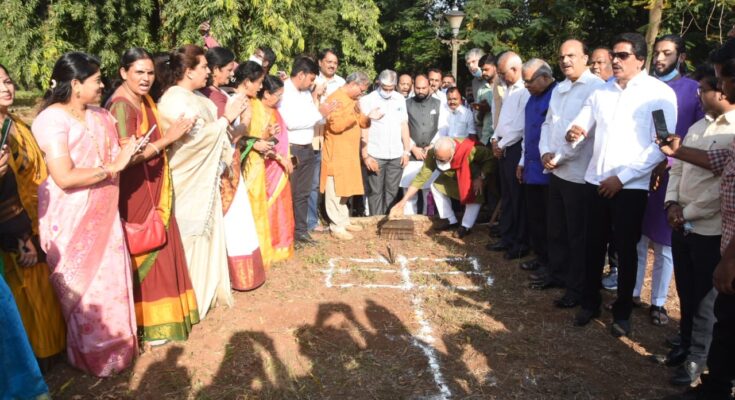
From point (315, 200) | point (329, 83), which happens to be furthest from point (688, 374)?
point (329, 83)

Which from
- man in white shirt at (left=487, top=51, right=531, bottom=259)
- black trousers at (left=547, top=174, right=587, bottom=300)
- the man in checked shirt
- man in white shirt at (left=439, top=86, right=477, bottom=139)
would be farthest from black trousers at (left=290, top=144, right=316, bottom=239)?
the man in checked shirt

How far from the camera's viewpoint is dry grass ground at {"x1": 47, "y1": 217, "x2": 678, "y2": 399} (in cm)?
351

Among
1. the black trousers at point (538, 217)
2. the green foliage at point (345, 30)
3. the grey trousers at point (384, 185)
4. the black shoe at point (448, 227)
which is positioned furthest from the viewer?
the green foliage at point (345, 30)

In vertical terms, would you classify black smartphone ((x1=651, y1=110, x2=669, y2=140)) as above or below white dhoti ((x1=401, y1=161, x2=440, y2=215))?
above

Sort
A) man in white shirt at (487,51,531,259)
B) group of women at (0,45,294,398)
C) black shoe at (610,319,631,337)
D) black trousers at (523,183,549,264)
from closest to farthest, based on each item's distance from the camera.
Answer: group of women at (0,45,294,398), black shoe at (610,319,631,337), black trousers at (523,183,549,264), man in white shirt at (487,51,531,259)

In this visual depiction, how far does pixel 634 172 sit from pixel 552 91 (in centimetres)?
139

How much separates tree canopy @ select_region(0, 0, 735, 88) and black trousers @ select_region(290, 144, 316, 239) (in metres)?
4.90

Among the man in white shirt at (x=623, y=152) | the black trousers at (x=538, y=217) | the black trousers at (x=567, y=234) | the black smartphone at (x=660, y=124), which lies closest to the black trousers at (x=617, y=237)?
the man in white shirt at (x=623, y=152)

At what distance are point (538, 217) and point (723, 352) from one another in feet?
8.91

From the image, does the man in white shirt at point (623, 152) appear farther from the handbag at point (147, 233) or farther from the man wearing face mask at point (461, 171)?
the handbag at point (147, 233)

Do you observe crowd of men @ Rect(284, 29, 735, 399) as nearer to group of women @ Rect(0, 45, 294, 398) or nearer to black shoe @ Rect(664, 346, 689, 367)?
black shoe @ Rect(664, 346, 689, 367)

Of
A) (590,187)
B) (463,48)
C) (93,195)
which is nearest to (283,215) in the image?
(93,195)

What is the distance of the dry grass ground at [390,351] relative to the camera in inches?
138

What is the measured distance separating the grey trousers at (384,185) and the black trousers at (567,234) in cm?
291
